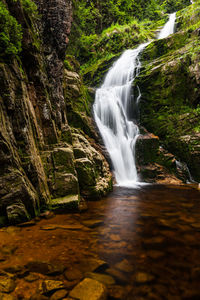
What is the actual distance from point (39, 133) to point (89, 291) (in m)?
4.20

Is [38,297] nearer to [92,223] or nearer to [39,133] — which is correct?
[92,223]

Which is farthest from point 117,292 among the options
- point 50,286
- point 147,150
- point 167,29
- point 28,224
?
point 167,29

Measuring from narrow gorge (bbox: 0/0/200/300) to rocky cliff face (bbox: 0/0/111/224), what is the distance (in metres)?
0.03

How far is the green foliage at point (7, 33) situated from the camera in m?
3.89

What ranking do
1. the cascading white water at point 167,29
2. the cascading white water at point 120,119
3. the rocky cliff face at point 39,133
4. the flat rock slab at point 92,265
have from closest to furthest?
the flat rock slab at point 92,265 < the rocky cliff face at point 39,133 < the cascading white water at point 120,119 < the cascading white water at point 167,29

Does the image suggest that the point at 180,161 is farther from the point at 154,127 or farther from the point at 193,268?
the point at 193,268

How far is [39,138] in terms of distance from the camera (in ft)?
16.7

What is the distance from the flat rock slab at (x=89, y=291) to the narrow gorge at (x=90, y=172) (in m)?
0.01

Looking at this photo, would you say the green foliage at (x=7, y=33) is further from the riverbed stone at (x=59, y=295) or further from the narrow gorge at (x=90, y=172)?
the riverbed stone at (x=59, y=295)

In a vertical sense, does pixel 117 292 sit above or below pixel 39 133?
below

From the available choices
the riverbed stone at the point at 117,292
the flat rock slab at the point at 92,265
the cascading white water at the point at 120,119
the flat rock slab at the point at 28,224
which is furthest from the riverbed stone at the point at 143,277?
the cascading white water at the point at 120,119

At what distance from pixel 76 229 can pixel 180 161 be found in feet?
25.6

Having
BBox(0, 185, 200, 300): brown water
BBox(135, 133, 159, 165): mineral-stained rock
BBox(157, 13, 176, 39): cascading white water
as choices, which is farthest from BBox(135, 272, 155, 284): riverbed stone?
BBox(157, 13, 176, 39): cascading white water

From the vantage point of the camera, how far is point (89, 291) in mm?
1827
